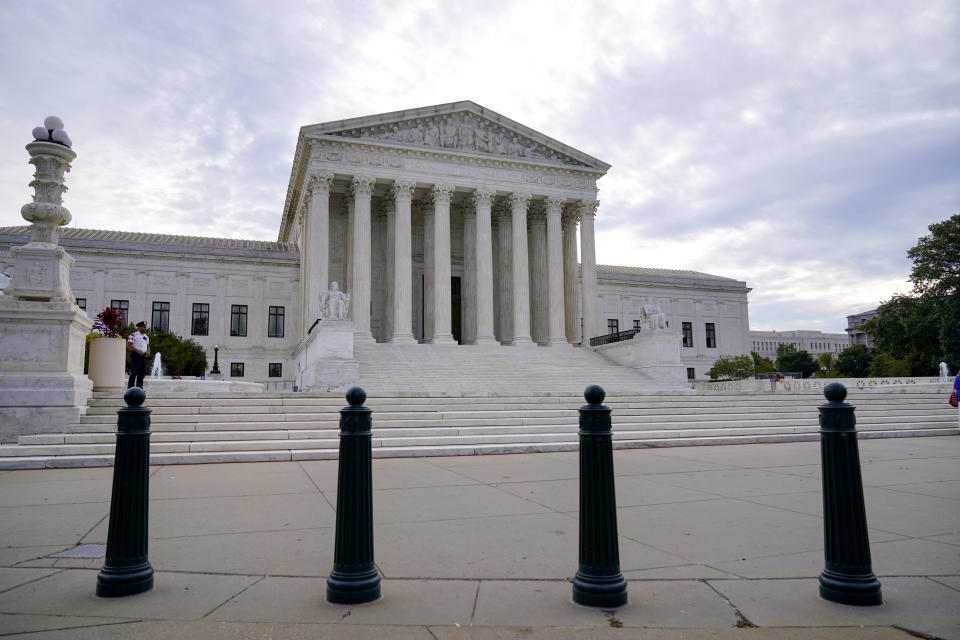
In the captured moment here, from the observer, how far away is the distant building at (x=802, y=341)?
171 meters

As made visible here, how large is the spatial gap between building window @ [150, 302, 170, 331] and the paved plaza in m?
39.3

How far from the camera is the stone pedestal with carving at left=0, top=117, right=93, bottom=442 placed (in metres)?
12.9

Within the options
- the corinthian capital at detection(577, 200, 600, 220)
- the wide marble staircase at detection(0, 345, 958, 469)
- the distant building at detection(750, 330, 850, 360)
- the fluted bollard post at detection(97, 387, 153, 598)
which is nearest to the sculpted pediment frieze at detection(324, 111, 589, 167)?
the corinthian capital at detection(577, 200, 600, 220)

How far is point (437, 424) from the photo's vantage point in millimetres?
16219

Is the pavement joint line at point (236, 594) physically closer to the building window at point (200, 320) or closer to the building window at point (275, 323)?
the building window at point (275, 323)

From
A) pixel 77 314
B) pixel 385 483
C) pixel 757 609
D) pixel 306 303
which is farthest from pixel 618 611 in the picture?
pixel 306 303

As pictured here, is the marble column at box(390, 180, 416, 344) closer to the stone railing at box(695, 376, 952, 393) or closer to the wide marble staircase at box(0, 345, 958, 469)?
the wide marble staircase at box(0, 345, 958, 469)

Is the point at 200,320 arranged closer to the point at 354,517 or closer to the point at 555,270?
the point at 555,270

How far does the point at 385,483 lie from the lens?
9.16m

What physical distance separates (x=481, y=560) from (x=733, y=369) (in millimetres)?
56119

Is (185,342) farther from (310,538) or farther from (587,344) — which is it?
(310,538)

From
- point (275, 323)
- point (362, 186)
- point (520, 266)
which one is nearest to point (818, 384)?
point (520, 266)

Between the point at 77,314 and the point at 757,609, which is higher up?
the point at 77,314

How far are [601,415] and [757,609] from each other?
1419mm
